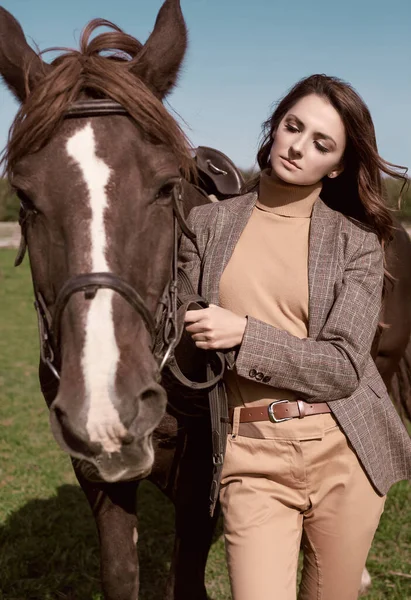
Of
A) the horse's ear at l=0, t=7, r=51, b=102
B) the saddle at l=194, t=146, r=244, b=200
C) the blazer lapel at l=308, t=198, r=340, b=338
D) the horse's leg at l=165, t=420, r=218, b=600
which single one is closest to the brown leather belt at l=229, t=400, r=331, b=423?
the blazer lapel at l=308, t=198, r=340, b=338

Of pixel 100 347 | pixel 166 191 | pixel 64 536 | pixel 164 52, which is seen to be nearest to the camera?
pixel 100 347

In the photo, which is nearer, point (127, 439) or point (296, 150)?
point (127, 439)

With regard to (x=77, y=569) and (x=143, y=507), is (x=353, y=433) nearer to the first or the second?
(x=77, y=569)

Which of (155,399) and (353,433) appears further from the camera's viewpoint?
(353,433)

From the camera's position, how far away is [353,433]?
2170 mm

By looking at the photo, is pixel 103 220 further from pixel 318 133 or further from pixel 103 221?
pixel 318 133

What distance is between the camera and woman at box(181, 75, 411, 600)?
6.89ft

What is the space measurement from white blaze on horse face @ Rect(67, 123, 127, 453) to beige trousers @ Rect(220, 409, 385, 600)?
0.64 metres

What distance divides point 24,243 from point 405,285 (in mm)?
2778

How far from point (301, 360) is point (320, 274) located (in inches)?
12.0

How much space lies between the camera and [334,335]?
2168mm

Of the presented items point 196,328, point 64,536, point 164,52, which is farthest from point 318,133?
point 64,536

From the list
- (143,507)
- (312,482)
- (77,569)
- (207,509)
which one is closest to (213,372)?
(312,482)

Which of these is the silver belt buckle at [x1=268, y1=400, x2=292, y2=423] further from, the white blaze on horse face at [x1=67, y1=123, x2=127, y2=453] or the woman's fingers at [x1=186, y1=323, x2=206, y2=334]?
the white blaze on horse face at [x1=67, y1=123, x2=127, y2=453]
